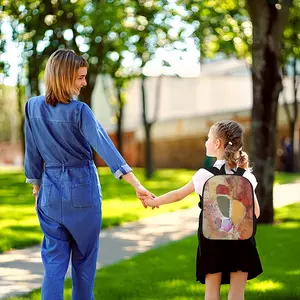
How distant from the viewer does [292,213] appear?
13.7m

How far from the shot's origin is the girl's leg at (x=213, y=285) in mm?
4301

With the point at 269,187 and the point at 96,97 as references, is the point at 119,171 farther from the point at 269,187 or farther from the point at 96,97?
the point at 96,97

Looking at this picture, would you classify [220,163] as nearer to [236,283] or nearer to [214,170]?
[214,170]

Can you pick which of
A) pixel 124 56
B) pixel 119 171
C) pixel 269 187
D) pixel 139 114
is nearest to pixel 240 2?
pixel 124 56

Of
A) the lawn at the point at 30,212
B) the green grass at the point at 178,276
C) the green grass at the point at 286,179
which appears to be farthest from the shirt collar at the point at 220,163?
the green grass at the point at 286,179

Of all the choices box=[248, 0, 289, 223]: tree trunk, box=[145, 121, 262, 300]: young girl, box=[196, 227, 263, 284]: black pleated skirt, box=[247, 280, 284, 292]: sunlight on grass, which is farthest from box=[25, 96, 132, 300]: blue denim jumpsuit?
box=[248, 0, 289, 223]: tree trunk

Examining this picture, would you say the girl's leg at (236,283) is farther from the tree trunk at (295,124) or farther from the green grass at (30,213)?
the tree trunk at (295,124)

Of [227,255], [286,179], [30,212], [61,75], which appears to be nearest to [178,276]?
[227,255]

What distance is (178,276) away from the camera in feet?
22.8

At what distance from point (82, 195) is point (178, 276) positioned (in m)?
2.95

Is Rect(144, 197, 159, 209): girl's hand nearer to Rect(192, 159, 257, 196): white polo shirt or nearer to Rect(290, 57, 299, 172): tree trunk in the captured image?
Rect(192, 159, 257, 196): white polo shirt

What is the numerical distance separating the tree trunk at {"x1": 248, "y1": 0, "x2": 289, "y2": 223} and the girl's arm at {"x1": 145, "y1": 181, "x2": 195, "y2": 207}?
6949 mm

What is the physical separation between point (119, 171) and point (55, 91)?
0.62 meters

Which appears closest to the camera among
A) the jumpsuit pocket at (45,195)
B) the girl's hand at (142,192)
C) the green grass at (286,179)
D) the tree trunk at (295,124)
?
the jumpsuit pocket at (45,195)
